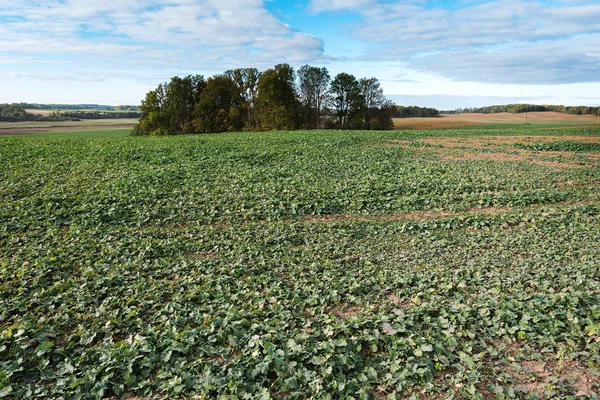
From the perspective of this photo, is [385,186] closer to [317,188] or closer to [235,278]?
[317,188]

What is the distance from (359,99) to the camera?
75.0 m

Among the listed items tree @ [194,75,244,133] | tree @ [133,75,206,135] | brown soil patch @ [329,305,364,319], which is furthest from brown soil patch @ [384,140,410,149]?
tree @ [133,75,206,135]

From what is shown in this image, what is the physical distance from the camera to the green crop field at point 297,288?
594 centimetres

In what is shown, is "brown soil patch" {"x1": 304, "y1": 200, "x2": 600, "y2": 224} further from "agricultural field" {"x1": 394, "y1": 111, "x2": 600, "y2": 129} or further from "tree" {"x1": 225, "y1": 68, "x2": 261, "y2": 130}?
"agricultural field" {"x1": 394, "y1": 111, "x2": 600, "y2": 129}

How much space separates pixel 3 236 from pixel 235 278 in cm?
816

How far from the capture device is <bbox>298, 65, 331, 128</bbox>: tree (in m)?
74.2

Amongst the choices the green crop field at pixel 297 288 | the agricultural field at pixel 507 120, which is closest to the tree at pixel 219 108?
the agricultural field at pixel 507 120

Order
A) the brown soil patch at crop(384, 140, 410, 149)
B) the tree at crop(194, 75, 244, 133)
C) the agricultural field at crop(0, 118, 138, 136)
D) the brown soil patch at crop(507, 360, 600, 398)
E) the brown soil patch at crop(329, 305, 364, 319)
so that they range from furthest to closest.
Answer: the tree at crop(194, 75, 244, 133) → the agricultural field at crop(0, 118, 138, 136) → the brown soil patch at crop(384, 140, 410, 149) → the brown soil patch at crop(329, 305, 364, 319) → the brown soil patch at crop(507, 360, 600, 398)

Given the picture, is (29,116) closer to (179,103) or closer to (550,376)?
(179,103)

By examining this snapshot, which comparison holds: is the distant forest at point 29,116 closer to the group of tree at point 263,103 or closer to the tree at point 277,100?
the group of tree at point 263,103

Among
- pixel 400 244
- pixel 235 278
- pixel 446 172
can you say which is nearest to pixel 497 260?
pixel 400 244

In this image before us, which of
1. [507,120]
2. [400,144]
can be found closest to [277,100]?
[400,144]

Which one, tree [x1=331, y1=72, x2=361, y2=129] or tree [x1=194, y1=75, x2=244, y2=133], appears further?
tree [x1=331, y1=72, x2=361, y2=129]

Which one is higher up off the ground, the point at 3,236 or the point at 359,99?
the point at 359,99
